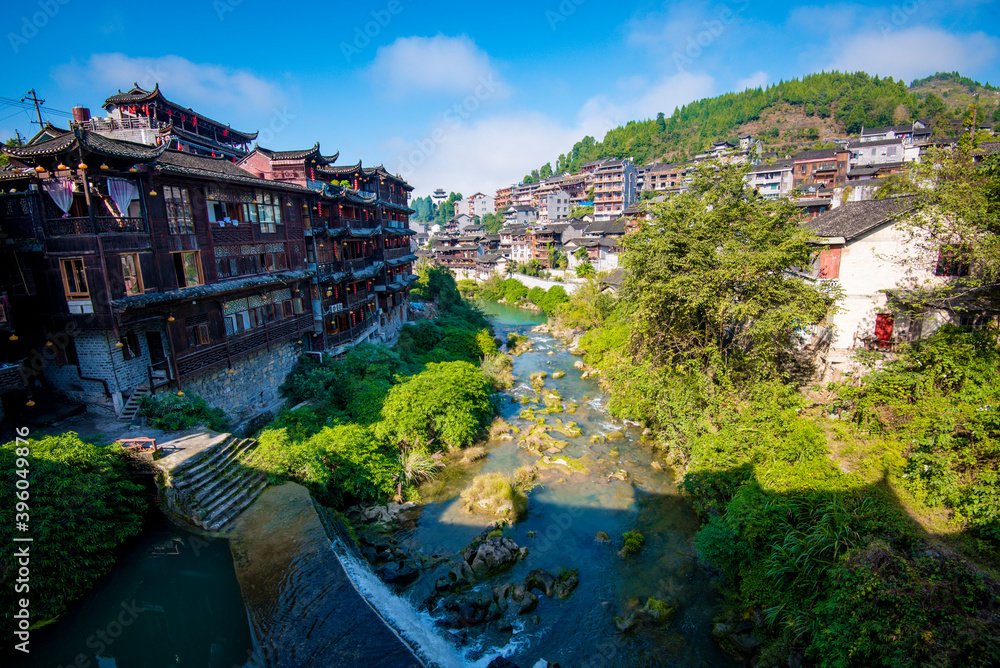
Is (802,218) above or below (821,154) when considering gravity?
below

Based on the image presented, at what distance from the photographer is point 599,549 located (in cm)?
1584

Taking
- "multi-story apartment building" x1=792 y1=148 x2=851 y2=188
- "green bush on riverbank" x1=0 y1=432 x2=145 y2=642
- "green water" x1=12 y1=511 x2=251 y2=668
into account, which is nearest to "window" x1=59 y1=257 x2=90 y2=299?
"green bush on riverbank" x1=0 y1=432 x2=145 y2=642

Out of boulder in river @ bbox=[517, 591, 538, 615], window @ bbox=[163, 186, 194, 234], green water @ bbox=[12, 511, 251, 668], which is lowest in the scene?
boulder in river @ bbox=[517, 591, 538, 615]

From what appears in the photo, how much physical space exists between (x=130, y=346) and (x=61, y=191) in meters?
5.46

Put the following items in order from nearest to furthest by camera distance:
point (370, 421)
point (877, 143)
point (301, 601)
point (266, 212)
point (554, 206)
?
point (301, 601) → point (370, 421) → point (266, 212) → point (877, 143) → point (554, 206)

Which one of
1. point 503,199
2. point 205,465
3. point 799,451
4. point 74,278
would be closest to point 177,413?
point 205,465

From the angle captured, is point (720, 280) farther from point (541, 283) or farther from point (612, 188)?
point (612, 188)

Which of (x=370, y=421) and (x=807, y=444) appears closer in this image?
(x=807, y=444)

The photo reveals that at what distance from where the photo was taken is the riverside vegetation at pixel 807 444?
9.77 m

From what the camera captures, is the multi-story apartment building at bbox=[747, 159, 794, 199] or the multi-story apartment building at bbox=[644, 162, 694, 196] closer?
the multi-story apartment building at bbox=[747, 159, 794, 199]

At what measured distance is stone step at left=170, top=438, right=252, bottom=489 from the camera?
44.1 feet

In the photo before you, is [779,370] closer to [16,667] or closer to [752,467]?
[752,467]

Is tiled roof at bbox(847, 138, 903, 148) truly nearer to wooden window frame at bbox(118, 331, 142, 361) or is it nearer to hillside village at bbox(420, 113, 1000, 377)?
hillside village at bbox(420, 113, 1000, 377)

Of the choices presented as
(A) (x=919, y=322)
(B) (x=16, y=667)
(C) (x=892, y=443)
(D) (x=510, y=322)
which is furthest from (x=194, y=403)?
(D) (x=510, y=322)
